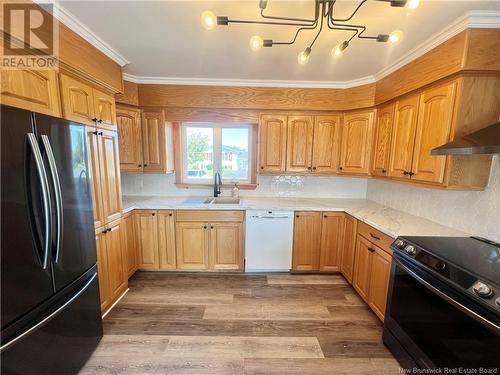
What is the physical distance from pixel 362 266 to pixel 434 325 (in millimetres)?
1011

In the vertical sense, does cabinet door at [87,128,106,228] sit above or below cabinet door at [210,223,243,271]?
above

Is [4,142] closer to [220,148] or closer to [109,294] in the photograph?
[109,294]

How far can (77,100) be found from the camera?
5.72 ft

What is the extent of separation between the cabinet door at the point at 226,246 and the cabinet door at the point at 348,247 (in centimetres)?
131

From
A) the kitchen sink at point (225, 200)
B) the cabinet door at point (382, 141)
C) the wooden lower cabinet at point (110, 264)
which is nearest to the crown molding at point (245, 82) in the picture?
the cabinet door at point (382, 141)

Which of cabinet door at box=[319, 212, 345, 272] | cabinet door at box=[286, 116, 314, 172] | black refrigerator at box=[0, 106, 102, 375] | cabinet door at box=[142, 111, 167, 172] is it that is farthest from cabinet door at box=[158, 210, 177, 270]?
cabinet door at box=[319, 212, 345, 272]

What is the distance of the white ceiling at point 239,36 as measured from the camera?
1.43 m

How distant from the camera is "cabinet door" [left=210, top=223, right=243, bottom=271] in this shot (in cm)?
284

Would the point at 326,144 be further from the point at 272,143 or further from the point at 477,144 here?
the point at 477,144

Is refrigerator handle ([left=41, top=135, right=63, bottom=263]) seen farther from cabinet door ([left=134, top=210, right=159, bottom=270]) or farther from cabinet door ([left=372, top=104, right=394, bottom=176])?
cabinet door ([left=372, top=104, right=394, bottom=176])

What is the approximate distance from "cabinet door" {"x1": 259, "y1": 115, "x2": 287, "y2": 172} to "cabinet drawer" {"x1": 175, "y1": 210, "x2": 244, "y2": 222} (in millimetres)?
759

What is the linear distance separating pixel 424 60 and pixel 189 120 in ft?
8.21

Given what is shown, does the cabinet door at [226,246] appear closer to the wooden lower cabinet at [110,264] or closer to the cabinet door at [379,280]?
the wooden lower cabinet at [110,264]

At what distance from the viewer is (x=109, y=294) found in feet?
7.04
